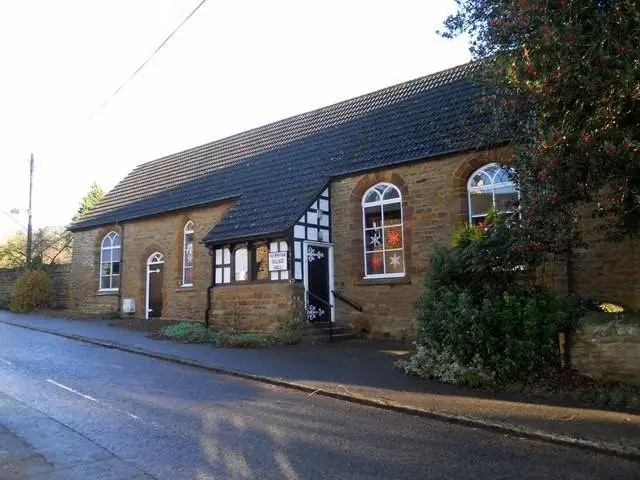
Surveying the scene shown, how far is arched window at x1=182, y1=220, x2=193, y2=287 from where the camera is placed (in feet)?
66.9

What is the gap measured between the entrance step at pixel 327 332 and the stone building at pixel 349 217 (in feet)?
1.04

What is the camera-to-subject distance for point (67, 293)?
2592 centimetres

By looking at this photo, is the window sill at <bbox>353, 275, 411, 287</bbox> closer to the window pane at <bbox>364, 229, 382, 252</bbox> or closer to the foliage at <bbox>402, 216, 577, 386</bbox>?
the window pane at <bbox>364, 229, 382, 252</bbox>

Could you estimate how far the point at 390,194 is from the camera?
15.4m

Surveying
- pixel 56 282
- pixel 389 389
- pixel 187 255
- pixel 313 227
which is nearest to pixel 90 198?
pixel 56 282

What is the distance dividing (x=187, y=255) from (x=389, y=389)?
45.3 feet

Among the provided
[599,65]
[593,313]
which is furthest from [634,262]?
[599,65]

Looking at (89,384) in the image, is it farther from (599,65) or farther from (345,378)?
(599,65)

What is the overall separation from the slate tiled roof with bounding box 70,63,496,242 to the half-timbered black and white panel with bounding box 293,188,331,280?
289mm

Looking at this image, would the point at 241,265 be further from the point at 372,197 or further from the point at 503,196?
the point at 503,196

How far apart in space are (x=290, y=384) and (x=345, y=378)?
3.32 ft

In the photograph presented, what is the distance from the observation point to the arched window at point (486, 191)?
44.0 ft

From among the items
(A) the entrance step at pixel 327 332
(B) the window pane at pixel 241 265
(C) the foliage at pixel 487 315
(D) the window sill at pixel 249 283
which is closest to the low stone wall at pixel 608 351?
(C) the foliage at pixel 487 315

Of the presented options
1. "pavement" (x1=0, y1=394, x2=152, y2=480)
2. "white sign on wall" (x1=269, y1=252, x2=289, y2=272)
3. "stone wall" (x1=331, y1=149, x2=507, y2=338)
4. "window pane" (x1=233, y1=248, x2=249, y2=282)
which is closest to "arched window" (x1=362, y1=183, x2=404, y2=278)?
"stone wall" (x1=331, y1=149, x2=507, y2=338)
